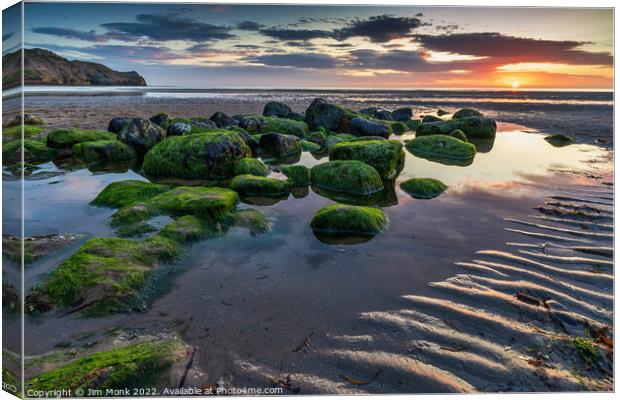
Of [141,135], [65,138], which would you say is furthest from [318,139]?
[65,138]

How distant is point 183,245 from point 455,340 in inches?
157

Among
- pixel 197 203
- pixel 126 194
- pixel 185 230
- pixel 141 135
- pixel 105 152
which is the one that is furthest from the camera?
pixel 141 135

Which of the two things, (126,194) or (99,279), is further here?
(126,194)

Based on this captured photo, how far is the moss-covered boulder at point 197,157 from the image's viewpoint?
10.4m

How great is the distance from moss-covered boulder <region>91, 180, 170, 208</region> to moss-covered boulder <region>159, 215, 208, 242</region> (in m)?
2.01

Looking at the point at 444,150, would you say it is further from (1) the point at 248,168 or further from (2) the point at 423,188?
(1) the point at 248,168

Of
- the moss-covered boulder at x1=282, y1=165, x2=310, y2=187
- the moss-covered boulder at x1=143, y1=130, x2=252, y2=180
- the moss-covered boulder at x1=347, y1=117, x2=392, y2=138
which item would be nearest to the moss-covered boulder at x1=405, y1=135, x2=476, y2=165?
the moss-covered boulder at x1=347, y1=117, x2=392, y2=138

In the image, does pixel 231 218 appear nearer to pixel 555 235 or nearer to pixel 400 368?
pixel 400 368

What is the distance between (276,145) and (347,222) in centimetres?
802

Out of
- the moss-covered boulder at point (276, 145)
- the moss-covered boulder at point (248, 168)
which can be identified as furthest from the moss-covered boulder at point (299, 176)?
the moss-covered boulder at point (276, 145)

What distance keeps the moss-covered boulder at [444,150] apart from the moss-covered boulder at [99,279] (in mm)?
11177

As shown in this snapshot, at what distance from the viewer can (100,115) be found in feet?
87.7

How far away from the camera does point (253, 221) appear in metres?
6.85

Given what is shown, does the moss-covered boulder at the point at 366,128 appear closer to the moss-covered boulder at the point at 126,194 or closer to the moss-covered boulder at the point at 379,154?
the moss-covered boulder at the point at 379,154
